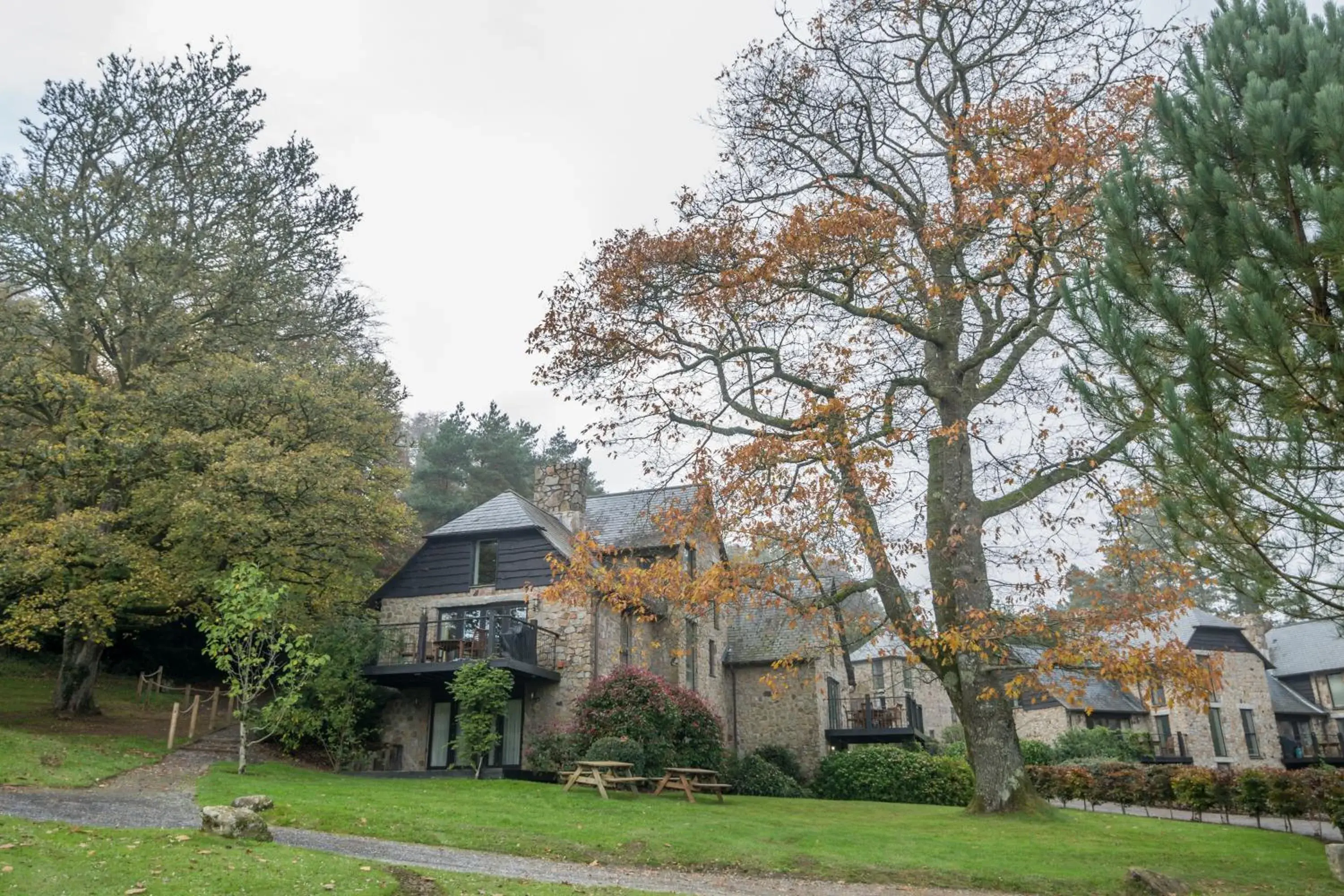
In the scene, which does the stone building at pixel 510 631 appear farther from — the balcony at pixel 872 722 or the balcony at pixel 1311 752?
the balcony at pixel 1311 752

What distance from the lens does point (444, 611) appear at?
24453 millimetres

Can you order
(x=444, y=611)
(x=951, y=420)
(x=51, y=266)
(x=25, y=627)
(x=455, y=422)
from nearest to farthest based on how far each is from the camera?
(x=951, y=420), (x=25, y=627), (x=51, y=266), (x=444, y=611), (x=455, y=422)

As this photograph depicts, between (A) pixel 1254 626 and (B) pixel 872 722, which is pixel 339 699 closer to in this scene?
(B) pixel 872 722

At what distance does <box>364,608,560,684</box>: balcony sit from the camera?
70.4ft

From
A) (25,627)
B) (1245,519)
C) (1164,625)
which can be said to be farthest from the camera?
(25,627)

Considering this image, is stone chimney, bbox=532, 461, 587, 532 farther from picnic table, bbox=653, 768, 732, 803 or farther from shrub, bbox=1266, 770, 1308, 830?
shrub, bbox=1266, 770, 1308, 830

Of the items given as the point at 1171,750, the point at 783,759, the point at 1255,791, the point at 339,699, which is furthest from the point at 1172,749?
the point at 339,699

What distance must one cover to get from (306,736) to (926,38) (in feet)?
68.5

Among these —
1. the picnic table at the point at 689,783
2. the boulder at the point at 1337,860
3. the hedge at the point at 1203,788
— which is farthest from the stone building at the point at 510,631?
the boulder at the point at 1337,860

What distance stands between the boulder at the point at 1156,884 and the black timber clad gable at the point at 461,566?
15321 millimetres

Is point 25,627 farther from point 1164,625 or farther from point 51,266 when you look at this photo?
point 1164,625

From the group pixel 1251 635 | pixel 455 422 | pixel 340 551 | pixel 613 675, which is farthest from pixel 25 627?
pixel 1251 635

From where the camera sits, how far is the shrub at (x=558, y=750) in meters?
20.9

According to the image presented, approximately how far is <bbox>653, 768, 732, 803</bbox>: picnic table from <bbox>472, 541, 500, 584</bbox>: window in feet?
23.5
